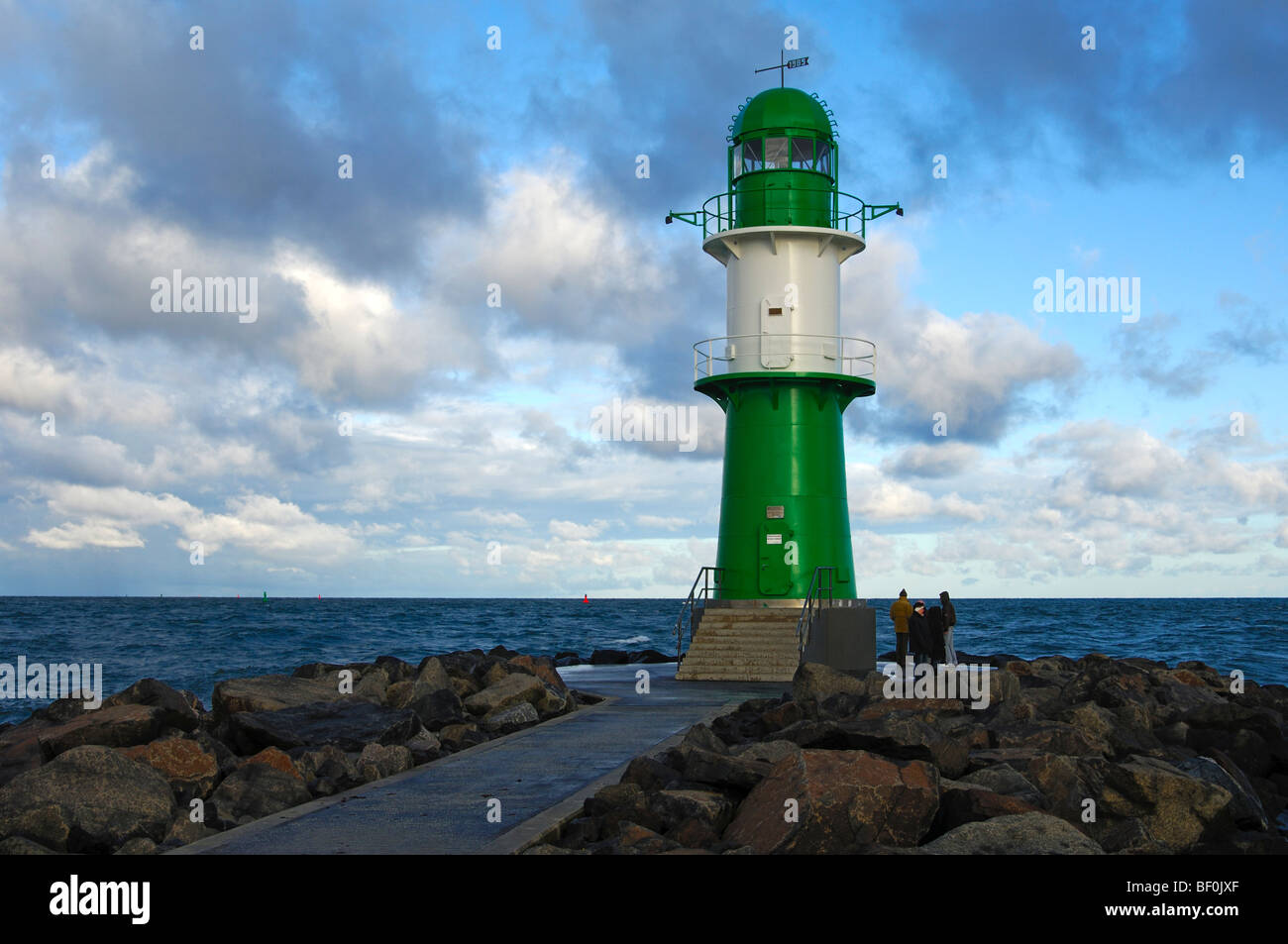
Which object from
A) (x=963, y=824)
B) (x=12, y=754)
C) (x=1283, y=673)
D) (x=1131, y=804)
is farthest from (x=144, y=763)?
(x=1283, y=673)

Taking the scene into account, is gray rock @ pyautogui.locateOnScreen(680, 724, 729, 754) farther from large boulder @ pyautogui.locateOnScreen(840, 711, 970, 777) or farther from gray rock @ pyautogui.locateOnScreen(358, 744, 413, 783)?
gray rock @ pyautogui.locateOnScreen(358, 744, 413, 783)

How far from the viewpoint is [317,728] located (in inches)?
477

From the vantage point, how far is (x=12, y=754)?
39.5ft

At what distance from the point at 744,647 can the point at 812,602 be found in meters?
1.49

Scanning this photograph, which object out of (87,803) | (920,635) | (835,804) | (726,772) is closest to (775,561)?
(920,635)

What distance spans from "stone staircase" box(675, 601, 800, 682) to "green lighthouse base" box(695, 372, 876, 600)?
1.98 ft

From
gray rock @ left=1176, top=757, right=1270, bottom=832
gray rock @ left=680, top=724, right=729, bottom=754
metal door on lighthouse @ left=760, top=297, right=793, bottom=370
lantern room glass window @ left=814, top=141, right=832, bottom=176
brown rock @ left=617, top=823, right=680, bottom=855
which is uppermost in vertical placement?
lantern room glass window @ left=814, top=141, right=832, bottom=176

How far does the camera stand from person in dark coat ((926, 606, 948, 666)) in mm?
20092

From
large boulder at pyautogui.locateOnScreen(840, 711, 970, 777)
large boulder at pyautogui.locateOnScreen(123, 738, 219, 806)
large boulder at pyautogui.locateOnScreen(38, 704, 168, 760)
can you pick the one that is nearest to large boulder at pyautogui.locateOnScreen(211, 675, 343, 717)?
large boulder at pyautogui.locateOnScreen(38, 704, 168, 760)

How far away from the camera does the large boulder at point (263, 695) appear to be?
12984mm

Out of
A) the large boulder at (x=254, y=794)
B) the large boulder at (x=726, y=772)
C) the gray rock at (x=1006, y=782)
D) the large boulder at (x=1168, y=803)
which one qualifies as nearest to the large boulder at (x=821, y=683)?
the large boulder at (x=1168, y=803)

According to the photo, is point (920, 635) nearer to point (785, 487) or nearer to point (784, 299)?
point (785, 487)
